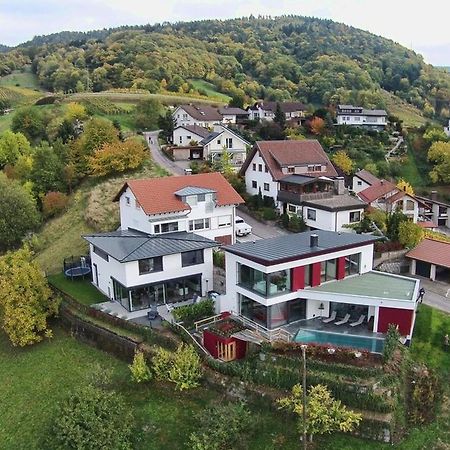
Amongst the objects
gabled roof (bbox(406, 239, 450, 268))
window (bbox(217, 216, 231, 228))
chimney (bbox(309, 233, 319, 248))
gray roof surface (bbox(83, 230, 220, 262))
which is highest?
chimney (bbox(309, 233, 319, 248))

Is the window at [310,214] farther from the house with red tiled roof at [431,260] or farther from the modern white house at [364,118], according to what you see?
the modern white house at [364,118]

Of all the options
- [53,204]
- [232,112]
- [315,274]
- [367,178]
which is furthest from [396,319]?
[232,112]

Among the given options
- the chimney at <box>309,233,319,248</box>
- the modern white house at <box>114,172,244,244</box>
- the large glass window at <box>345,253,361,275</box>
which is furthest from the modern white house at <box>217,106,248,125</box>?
the chimney at <box>309,233,319,248</box>

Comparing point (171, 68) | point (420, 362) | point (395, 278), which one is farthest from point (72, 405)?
point (171, 68)

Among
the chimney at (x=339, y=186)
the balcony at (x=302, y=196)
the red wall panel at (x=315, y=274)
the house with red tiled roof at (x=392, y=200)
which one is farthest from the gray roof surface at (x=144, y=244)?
the house with red tiled roof at (x=392, y=200)

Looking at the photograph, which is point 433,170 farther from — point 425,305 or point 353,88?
point 353,88

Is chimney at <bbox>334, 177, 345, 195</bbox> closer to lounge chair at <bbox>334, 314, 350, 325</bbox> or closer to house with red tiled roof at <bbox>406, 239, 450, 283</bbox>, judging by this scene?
house with red tiled roof at <bbox>406, 239, 450, 283</bbox>
